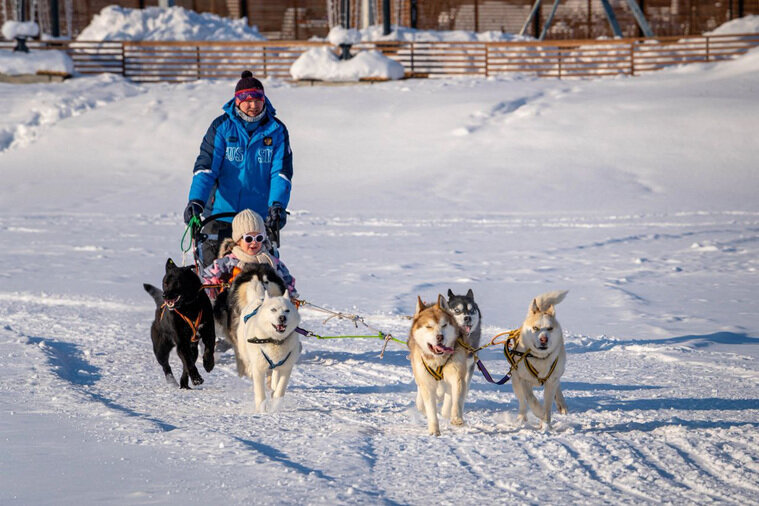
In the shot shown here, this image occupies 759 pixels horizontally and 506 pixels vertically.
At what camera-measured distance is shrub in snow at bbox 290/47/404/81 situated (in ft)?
80.3

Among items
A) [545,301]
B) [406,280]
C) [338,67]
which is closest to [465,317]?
[545,301]

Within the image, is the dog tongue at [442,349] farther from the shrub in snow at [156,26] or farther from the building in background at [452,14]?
the building in background at [452,14]

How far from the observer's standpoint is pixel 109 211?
1531 centimetres

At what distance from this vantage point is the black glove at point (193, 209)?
619 cm

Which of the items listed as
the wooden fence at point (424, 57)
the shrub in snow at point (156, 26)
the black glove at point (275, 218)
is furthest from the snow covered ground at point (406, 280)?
the shrub in snow at point (156, 26)

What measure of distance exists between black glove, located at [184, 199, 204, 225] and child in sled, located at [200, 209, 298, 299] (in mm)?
245

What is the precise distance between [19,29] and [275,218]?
68.8 ft

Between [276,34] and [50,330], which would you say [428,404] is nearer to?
[50,330]

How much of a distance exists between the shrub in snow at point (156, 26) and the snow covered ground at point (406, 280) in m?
4.95

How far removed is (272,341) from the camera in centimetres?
517

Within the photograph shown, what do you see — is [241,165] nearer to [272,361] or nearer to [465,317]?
[272,361]

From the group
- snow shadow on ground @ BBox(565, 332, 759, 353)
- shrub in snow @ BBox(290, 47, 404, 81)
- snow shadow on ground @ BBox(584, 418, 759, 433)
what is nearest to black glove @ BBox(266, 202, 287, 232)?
snow shadow on ground @ BBox(565, 332, 759, 353)

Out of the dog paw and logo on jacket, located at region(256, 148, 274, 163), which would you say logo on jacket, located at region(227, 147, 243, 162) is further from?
the dog paw

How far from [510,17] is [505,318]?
26146mm
